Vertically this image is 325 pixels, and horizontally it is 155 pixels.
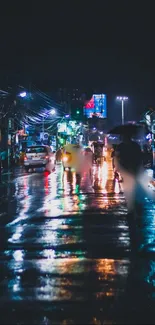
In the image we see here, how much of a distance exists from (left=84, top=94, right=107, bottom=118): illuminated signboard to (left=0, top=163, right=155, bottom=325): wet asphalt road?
138m

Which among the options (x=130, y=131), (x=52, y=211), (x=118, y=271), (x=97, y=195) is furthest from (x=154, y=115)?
(x=118, y=271)

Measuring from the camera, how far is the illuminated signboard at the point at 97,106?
151m

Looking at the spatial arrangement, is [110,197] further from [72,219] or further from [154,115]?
[154,115]

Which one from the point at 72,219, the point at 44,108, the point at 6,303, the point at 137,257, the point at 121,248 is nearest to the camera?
the point at 6,303

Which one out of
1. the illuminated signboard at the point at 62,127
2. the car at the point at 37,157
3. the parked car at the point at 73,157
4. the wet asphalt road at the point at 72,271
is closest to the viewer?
the wet asphalt road at the point at 72,271

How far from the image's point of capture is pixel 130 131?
10.8 meters

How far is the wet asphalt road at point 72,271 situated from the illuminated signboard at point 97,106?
452 ft

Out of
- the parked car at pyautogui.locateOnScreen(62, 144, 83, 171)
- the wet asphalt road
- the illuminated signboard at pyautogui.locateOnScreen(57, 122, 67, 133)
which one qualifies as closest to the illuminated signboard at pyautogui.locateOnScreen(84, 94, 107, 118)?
the illuminated signboard at pyautogui.locateOnScreen(57, 122, 67, 133)

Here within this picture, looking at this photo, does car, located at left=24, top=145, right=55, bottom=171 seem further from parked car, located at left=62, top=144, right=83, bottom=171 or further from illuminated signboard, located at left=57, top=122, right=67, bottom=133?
illuminated signboard, located at left=57, top=122, right=67, bottom=133

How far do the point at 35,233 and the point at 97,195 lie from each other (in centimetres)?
826

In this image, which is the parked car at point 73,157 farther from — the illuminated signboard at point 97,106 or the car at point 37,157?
the illuminated signboard at point 97,106

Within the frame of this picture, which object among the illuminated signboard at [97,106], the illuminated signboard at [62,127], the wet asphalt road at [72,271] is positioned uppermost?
the illuminated signboard at [97,106]

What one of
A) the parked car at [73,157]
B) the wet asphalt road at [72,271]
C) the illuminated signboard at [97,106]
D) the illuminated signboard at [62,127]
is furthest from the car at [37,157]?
the illuminated signboard at [97,106]

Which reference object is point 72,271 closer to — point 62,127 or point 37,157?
point 37,157
